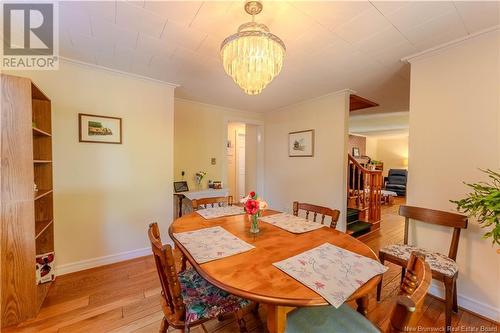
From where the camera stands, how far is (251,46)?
1275 mm

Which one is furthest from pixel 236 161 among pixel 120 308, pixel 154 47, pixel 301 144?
pixel 120 308

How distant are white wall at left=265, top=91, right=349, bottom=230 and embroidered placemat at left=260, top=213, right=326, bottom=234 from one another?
161 centimetres

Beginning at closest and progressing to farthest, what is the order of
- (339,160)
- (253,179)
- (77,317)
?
(77,317) < (339,160) < (253,179)

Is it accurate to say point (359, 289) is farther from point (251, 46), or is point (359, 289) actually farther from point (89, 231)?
point (89, 231)

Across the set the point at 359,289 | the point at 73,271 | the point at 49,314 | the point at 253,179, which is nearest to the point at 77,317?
the point at 49,314

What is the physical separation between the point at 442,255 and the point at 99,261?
3462 millimetres

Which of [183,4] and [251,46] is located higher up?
[183,4]

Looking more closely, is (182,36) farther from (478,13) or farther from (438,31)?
(478,13)

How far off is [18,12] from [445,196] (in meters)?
3.73

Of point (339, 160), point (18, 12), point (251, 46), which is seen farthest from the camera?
point (339, 160)

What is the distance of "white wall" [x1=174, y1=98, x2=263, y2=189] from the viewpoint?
3586mm

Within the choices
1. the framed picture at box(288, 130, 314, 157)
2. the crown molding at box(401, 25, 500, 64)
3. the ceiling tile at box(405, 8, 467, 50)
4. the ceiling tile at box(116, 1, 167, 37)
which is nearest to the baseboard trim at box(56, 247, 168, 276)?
the ceiling tile at box(116, 1, 167, 37)

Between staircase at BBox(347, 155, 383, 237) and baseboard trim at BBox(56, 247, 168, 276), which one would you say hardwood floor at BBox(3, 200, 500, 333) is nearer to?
baseboard trim at BBox(56, 247, 168, 276)

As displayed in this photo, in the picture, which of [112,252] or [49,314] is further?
[112,252]
